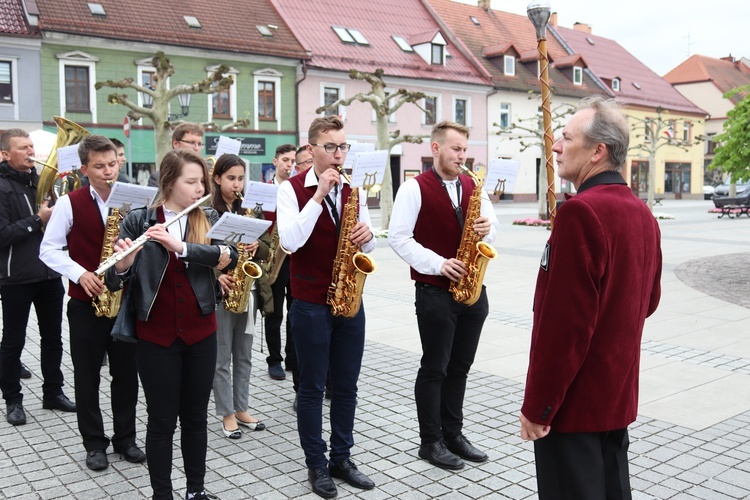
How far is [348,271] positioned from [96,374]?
1.83 meters

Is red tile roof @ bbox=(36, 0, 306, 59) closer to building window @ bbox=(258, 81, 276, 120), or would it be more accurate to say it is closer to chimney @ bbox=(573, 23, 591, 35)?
building window @ bbox=(258, 81, 276, 120)

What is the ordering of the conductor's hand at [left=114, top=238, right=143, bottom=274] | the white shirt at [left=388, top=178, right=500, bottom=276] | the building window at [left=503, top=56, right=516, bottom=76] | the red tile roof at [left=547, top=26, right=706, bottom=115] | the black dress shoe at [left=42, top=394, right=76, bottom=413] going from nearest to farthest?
1. the conductor's hand at [left=114, top=238, right=143, bottom=274]
2. the white shirt at [left=388, top=178, right=500, bottom=276]
3. the black dress shoe at [left=42, top=394, right=76, bottom=413]
4. the building window at [left=503, top=56, right=516, bottom=76]
5. the red tile roof at [left=547, top=26, right=706, bottom=115]

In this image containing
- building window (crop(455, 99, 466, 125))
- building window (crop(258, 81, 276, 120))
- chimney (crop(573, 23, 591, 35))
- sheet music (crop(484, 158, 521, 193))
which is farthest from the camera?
chimney (crop(573, 23, 591, 35))

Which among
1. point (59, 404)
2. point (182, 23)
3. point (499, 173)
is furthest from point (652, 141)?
point (59, 404)

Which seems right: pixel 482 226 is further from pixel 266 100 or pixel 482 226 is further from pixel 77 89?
pixel 266 100

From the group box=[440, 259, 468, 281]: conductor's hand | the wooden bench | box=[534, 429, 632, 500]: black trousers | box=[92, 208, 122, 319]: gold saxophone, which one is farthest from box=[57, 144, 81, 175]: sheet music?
the wooden bench

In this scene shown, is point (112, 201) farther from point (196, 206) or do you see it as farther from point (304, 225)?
point (304, 225)

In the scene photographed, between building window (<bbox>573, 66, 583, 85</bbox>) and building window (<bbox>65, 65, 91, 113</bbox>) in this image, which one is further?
building window (<bbox>573, 66, 583, 85</bbox>)

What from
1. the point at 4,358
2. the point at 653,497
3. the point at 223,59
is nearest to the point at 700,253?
the point at 653,497

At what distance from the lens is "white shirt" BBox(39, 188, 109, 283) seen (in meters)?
4.37

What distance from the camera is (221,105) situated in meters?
30.5

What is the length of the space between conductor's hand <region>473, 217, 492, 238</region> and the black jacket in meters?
3.29

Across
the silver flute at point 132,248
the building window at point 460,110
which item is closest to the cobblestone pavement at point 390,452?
the silver flute at point 132,248

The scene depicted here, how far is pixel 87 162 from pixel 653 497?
3864mm
